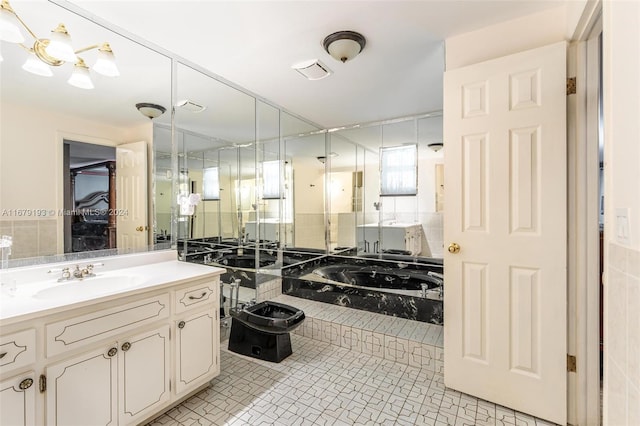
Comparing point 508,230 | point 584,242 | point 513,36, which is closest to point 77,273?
point 508,230

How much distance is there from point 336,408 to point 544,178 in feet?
6.11

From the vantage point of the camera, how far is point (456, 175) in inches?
75.6

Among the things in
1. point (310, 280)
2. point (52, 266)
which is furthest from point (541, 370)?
point (52, 266)

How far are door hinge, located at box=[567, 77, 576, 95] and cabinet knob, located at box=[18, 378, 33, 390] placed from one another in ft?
9.67

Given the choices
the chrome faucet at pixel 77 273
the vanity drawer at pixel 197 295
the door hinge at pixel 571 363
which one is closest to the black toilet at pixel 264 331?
the vanity drawer at pixel 197 295

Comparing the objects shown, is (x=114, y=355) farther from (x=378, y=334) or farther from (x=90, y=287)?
(x=378, y=334)

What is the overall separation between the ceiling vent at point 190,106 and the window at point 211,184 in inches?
21.7

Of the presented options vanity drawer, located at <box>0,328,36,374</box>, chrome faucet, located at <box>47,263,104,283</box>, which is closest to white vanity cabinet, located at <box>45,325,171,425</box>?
vanity drawer, located at <box>0,328,36,374</box>

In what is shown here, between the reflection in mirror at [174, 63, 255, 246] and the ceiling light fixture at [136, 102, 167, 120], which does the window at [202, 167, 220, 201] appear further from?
the ceiling light fixture at [136, 102, 167, 120]

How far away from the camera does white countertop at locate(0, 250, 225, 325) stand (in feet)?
3.86

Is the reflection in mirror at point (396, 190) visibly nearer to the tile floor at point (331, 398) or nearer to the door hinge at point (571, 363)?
the tile floor at point (331, 398)

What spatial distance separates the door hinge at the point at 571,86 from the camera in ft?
5.30

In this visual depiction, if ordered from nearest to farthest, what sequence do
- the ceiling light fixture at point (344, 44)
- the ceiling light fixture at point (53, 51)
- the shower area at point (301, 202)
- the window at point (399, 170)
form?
the ceiling light fixture at point (53, 51) < the ceiling light fixture at point (344, 44) < the shower area at point (301, 202) < the window at point (399, 170)

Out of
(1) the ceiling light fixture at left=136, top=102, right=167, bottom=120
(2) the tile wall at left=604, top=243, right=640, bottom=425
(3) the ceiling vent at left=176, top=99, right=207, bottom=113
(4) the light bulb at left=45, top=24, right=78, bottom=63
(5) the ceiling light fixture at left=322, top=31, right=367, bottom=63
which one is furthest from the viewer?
(3) the ceiling vent at left=176, top=99, right=207, bottom=113
